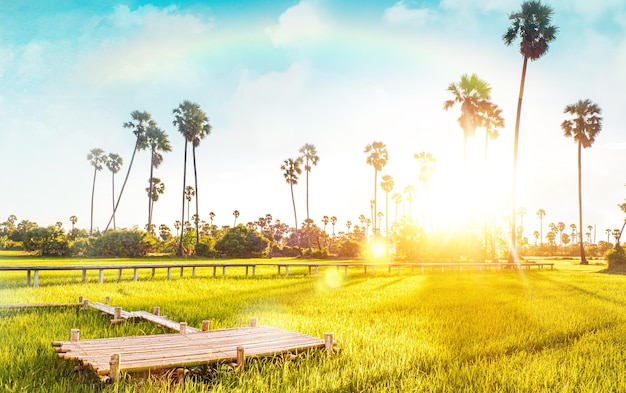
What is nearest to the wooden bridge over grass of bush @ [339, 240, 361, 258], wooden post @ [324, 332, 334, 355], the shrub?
wooden post @ [324, 332, 334, 355]

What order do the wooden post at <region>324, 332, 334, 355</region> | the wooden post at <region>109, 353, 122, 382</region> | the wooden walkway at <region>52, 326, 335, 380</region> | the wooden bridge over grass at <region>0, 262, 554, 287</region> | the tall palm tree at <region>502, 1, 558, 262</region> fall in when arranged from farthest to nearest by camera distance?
the tall palm tree at <region>502, 1, 558, 262</region>, the wooden bridge over grass at <region>0, 262, 554, 287</region>, the wooden post at <region>324, 332, 334, 355</region>, the wooden walkway at <region>52, 326, 335, 380</region>, the wooden post at <region>109, 353, 122, 382</region>

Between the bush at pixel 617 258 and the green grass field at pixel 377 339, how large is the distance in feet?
88.6

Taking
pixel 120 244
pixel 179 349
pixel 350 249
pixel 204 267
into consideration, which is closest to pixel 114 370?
pixel 179 349

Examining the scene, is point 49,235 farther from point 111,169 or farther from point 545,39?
point 545,39

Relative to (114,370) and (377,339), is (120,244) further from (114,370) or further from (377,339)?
A: (114,370)

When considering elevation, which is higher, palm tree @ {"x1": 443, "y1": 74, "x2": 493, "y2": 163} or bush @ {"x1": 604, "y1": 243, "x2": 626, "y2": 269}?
palm tree @ {"x1": 443, "y1": 74, "x2": 493, "y2": 163}

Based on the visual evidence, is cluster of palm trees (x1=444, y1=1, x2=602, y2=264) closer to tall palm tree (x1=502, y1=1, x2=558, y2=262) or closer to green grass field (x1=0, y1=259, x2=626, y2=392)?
tall palm tree (x1=502, y1=1, x2=558, y2=262)

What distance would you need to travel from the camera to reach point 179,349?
660 centimetres

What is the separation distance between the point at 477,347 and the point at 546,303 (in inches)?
337

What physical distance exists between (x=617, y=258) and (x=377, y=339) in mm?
40263

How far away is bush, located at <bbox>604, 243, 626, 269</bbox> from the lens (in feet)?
132

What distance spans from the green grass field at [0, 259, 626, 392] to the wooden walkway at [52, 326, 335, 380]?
0.19 meters

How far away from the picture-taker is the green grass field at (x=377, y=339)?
6035 mm

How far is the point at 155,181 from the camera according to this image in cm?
8375
